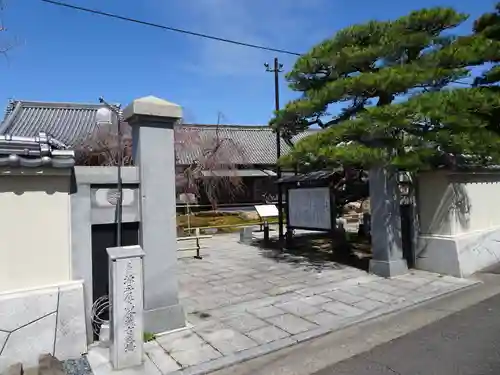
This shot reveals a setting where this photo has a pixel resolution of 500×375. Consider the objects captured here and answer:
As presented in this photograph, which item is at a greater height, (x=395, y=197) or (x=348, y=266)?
(x=395, y=197)

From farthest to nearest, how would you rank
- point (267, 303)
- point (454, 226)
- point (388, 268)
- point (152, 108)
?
1. point (454, 226)
2. point (388, 268)
3. point (267, 303)
4. point (152, 108)

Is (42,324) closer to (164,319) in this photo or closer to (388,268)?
(164,319)

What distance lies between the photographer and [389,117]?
6.67 meters

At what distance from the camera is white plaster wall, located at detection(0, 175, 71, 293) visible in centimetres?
414

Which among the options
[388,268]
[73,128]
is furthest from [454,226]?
[73,128]

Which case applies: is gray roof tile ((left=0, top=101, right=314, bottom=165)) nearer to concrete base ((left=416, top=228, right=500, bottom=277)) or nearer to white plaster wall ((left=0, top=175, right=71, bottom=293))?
concrete base ((left=416, top=228, right=500, bottom=277))

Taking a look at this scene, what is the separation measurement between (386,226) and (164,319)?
4.91m

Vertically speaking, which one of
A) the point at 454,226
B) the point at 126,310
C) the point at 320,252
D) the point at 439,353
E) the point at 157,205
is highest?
the point at 157,205

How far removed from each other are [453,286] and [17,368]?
695 cm

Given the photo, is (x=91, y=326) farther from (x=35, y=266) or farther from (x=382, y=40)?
(x=382, y=40)

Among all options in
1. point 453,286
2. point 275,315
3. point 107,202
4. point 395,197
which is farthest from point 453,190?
point 107,202

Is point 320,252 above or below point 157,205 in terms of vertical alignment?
below

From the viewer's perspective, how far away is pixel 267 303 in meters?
6.15

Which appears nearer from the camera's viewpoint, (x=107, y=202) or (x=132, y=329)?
(x=132, y=329)
